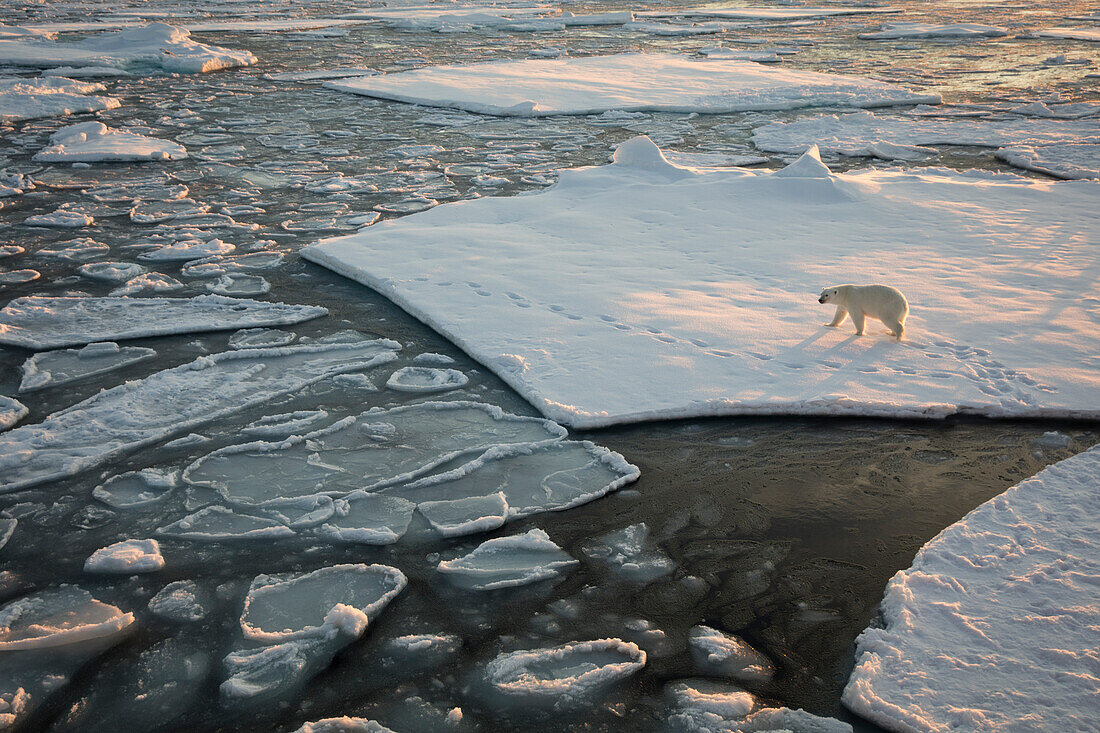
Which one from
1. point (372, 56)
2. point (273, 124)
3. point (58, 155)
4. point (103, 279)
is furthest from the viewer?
point (372, 56)

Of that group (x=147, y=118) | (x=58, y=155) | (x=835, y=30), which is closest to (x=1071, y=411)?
(x=58, y=155)

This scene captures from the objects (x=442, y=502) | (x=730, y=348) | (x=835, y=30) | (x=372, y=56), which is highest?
(x=835, y=30)

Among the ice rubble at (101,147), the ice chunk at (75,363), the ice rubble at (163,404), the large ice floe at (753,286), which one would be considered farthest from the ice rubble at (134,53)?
the ice rubble at (163,404)

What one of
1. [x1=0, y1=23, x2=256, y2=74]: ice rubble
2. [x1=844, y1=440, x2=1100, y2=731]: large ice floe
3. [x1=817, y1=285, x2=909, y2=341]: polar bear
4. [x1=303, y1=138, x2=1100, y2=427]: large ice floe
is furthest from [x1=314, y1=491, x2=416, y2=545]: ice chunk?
[x1=0, y1=23, x2=256, y2=74]: ice rubble

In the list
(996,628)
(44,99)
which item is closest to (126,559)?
(996,628)

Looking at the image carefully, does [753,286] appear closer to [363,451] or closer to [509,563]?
[363,451]

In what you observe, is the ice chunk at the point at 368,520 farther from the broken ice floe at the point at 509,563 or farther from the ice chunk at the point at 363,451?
the broken ice floe at the point at 509,563

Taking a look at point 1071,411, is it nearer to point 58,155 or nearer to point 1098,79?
point 58,155

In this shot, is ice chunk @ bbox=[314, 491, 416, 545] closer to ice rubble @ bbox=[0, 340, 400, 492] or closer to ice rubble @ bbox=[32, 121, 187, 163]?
ice rubble @ bbox=[0, 340, 400, 492]
